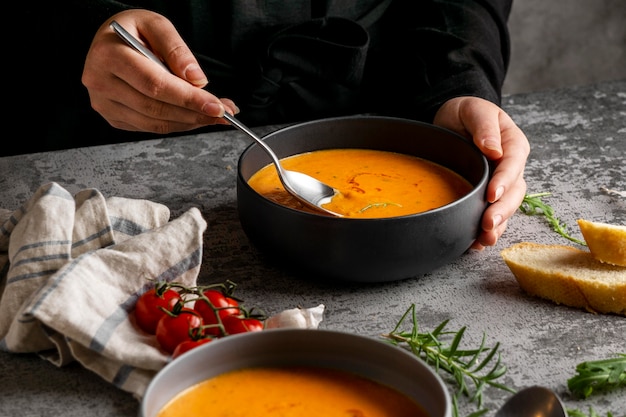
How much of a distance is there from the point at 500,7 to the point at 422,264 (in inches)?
42.6

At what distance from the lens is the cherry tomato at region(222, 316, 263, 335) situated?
1262 millimetres

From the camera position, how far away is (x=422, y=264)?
145cm

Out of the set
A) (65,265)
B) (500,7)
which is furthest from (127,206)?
(500,7)

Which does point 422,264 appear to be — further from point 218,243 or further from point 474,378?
point 218,243

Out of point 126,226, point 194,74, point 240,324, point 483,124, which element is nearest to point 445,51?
point 483,124

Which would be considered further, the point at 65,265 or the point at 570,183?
the point at 570,183

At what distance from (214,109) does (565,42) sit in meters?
2.96

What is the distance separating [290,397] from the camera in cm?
105

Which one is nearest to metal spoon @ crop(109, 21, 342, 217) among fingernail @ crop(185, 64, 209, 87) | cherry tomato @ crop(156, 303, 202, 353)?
fingernail @ crop(185, 64, 209, 87)

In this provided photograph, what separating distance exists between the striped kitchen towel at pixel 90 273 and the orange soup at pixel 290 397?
18 centimetres

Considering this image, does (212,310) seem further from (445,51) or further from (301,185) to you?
(445,51)

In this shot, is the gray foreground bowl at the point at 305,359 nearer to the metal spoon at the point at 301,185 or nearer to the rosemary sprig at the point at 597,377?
the rosemary sprig at the point at 597,377

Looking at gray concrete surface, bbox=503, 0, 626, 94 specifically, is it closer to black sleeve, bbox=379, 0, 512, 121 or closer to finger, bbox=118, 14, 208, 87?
black sleeve, bbox=379, 0, 512, 121

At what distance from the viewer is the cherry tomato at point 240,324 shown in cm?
126
